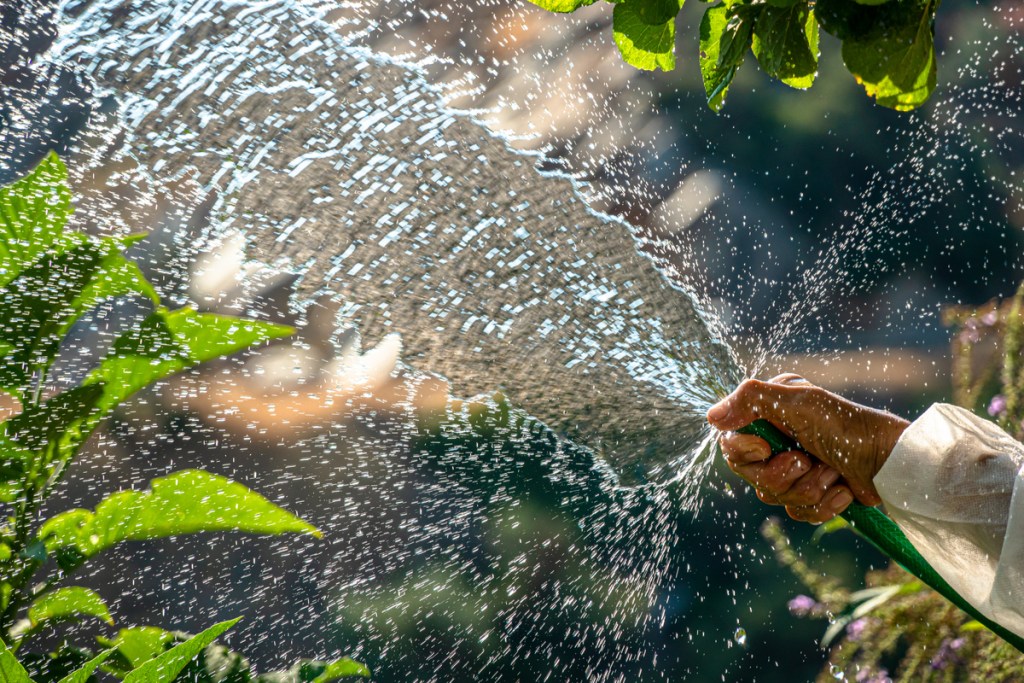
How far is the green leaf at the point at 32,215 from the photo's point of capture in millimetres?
695

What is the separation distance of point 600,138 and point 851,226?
553mm

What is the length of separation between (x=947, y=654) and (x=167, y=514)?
0.94 metres

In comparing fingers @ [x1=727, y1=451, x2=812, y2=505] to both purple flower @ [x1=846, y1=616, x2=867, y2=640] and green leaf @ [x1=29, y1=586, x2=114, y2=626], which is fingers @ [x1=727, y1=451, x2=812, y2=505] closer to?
green leaf @ [x1=29, y1=586, x2=114, y2=626]

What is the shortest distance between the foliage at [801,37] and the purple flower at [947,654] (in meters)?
0.96

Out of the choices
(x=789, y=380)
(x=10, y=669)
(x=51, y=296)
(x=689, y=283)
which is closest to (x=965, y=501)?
(x=789, y=380)

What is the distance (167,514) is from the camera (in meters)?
0.64

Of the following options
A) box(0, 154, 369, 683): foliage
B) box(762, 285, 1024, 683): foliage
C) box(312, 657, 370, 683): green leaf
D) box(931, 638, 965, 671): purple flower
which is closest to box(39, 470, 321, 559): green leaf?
box(0, 154, 369, 683): foliage

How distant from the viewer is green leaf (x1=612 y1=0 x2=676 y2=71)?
0.36 meters

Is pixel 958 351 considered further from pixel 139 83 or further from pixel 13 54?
pixel 13 54

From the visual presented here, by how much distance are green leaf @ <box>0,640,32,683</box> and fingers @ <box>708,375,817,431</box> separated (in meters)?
0.43

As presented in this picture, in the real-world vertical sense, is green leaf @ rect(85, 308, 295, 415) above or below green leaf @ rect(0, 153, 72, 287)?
below

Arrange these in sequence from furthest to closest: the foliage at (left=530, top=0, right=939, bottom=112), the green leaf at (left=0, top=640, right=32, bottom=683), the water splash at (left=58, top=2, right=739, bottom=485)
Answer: the water splash at (left=58, top=2, right=739, bottom=485) < the green leaf at (left=0, top=640, right=32, bottom=683) < the foliage at (left=530, top=0, right=939, bottom=112)

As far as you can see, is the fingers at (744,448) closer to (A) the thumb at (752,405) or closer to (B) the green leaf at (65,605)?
(A) the thumb at (752,405)

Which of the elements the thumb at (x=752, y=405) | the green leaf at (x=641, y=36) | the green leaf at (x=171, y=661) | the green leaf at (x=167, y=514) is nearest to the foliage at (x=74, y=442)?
the green leaf at (x=167, y=514)
